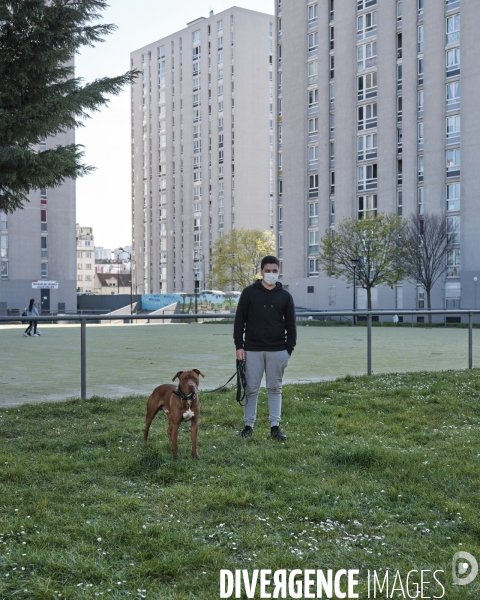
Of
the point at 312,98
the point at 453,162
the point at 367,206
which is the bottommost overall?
the point at 367,206

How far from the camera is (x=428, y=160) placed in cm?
5766

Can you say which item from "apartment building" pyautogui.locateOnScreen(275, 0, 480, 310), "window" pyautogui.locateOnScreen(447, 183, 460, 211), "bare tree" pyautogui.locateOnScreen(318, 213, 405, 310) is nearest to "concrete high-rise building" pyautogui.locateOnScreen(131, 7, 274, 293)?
"apartment building" pyautogui.locateOnScreen(275, 0, 480, 310)

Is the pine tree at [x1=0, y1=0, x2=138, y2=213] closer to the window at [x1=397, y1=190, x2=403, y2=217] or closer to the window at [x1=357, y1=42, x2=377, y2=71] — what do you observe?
the window at [x1=397, y1=190, x2=403, y2=217]

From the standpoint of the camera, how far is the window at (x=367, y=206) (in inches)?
2455

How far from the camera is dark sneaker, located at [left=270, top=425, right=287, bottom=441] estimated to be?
7820 millimetres

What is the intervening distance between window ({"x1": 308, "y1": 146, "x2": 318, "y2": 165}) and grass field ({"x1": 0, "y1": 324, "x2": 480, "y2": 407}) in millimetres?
45290

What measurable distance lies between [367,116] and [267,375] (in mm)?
58635

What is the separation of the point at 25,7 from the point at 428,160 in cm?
5233

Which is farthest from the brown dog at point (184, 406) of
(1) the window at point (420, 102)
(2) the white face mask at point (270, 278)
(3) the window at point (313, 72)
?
(3) the window at point (313, 72)

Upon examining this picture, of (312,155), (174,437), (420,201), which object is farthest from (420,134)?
(174,437)

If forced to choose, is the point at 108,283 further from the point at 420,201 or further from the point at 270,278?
the point at 270,278

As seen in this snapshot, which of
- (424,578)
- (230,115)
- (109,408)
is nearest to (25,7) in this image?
(109,408)

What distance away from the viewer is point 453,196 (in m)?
56.3

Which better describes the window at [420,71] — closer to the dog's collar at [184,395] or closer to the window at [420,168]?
the window at [420,168]
